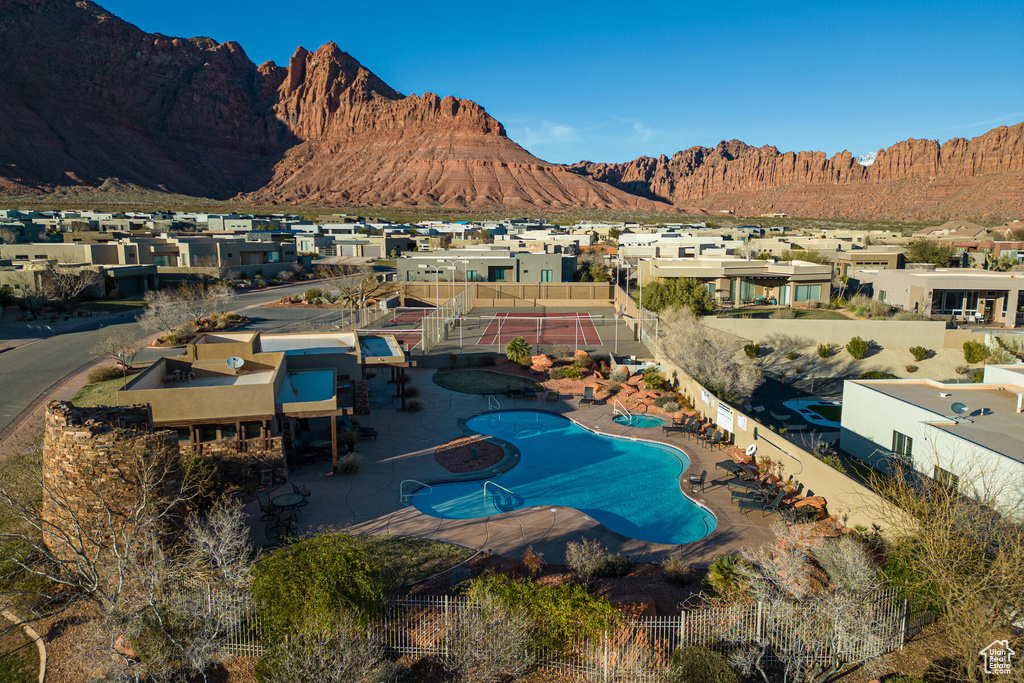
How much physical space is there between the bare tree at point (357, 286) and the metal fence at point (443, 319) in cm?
556

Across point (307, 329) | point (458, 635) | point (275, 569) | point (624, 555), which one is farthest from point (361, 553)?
point (307, 329)

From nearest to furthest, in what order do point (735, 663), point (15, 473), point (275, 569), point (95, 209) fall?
point (735, 663) → point (275, 569) → point (15, 473) → point (95, 209)

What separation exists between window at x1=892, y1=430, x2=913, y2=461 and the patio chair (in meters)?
9.62

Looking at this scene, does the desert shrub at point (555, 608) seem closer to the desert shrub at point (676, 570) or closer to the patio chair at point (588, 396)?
the desert shrub at point (676, 570)

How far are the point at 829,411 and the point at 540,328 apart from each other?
55.9ft

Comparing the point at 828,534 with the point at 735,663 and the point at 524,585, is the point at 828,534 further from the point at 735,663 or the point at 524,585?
the point at 524,585

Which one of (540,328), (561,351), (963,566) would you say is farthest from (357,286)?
(963,566)

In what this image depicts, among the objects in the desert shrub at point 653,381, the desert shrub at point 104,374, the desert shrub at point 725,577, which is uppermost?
the desert shrub at point 653,381

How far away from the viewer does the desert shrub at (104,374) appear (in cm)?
2481

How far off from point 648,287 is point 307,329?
1989 centimetres

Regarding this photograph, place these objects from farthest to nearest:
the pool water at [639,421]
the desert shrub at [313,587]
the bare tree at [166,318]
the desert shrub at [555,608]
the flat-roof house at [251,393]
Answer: the bare tree at [166,318] < the pool water at [639,421] < the flat-roof house at [251,393] < the desert shrub at [555,608] < the desert shrub at [313,587]

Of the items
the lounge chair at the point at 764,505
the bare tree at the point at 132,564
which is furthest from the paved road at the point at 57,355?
the lounge chair at the point at 764,505

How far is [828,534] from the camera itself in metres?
11.7

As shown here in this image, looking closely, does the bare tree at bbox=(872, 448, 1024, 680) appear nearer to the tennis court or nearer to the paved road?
the tennis court
